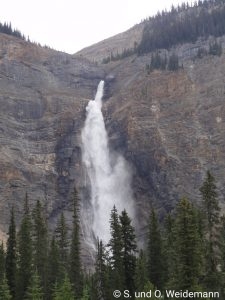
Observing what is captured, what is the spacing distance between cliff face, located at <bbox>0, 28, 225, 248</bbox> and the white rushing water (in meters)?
1.83

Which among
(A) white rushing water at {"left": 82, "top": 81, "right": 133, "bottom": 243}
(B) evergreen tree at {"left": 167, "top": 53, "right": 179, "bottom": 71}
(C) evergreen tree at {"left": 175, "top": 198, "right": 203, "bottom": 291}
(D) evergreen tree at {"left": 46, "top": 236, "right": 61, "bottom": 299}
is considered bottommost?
(C) evergreen tree at {"left": 175, "top": 198, "right": 203, "bottom": 291}

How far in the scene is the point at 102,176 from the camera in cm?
11838

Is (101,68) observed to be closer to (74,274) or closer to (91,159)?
(91,159)

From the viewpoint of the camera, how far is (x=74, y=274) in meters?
59.8

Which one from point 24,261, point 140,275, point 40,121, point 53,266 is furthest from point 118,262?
point 40,121

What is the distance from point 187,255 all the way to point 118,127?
94.1 metres

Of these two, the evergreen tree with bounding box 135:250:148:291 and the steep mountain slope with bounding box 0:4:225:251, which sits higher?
the steep mountain slope with bounding box 0:4:225:251

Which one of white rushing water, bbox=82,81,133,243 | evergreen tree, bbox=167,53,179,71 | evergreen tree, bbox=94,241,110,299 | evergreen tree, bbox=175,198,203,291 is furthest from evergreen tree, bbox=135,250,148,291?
evergreen tree, bbox=167,53,179,71

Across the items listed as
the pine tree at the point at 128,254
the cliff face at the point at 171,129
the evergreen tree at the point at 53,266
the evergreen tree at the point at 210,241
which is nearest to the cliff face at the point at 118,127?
the cliff face at the point at 171,129

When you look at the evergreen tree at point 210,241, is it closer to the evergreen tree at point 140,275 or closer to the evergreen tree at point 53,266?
the evergreen tree at point 140,275

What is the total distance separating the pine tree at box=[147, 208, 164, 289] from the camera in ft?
182

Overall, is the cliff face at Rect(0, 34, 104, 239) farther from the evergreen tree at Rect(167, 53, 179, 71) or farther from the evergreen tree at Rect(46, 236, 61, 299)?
the evergreen tree at Rect(46, 236, 61, 299)

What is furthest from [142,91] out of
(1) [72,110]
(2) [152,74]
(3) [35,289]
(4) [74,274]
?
(3) [35,289]

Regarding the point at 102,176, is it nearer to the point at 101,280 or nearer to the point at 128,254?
the point at 101,280
